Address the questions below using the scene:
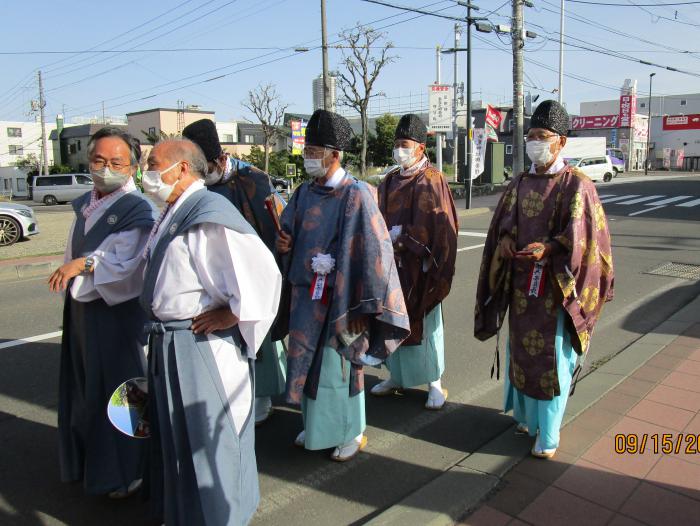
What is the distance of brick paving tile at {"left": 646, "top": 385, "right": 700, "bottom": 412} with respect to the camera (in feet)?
12.4

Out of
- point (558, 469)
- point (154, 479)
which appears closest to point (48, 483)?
point (154, 479)

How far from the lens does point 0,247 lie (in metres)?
12.1

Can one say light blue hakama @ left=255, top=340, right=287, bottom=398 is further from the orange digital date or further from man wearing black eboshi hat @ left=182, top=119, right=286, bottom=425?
the orange digital date

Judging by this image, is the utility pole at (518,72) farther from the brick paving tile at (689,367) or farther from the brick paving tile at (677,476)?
the brick paving tile at (677,476)

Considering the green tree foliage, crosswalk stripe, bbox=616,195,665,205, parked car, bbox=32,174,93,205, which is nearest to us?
crosswalk stripe, bbox=616,195,665,205

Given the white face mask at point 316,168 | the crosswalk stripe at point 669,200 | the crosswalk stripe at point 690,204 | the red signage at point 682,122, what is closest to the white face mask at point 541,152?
the white face mask at point 316,168

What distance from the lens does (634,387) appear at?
13.4 feet

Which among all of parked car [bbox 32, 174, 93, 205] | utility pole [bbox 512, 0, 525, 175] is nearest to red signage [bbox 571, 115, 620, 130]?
utility pole [bbox 512, 0, 525, 175]

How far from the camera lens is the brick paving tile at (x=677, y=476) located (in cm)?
285

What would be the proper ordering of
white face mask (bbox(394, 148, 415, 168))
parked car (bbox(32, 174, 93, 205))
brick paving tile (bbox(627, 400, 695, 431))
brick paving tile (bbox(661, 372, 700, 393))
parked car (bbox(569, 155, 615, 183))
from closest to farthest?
1. brick paving tile (bbox(627, 400, 695, 431))
2. white face mask (bbox(394, 148, 415, 168))
3. brick paving tile (bbox(661, 372, 700, 393))
4. parked car (bbox(32, 174, 93, 205))
5. parked car (bbox(569, 155, 615, 183))

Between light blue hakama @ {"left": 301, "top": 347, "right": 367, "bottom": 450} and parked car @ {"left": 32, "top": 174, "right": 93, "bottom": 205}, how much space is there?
3097cm

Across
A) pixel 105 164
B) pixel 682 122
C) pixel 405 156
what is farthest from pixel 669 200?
pixel 682 122

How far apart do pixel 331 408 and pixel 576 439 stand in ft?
4.85

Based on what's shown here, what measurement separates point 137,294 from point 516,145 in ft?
50.3
